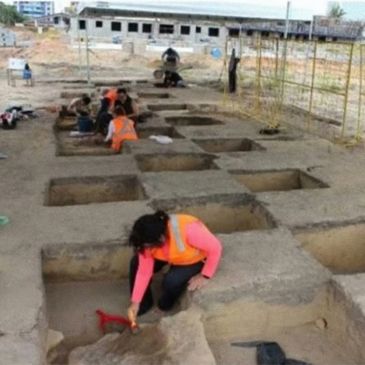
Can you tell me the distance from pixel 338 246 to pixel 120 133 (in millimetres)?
4649

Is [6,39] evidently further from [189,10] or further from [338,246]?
[338,246]

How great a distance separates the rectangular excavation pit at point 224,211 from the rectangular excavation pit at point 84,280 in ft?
4.25

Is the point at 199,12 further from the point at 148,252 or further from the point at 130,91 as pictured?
the point at 148,252

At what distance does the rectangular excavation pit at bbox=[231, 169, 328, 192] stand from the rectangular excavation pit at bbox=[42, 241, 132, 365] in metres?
2.83

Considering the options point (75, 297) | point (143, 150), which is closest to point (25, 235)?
point (75, 297)

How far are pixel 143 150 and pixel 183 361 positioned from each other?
521cm

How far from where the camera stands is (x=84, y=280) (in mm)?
4934

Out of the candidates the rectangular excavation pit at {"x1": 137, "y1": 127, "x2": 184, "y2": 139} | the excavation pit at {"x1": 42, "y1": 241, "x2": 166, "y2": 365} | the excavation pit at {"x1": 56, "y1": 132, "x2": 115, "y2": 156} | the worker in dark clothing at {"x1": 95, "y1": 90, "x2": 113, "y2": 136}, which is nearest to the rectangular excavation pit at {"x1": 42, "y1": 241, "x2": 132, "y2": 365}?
the excavation pit at {"x1": 42, "y1": 241, "x2": 166, "y2": 365}

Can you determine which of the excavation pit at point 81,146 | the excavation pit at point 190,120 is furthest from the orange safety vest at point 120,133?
the excavation pit at point 190,120

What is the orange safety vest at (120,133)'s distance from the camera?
29.1ft

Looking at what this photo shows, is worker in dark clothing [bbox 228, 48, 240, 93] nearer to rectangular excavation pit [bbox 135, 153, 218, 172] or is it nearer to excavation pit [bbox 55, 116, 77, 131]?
excavation pit [bbox 55, 116, 77, 131]

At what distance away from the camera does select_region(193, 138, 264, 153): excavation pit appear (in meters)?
9.41

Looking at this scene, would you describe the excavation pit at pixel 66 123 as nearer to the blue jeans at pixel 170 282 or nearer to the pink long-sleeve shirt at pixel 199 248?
the blue jeans at pixel 170 282

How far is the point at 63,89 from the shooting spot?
17.3 meters
